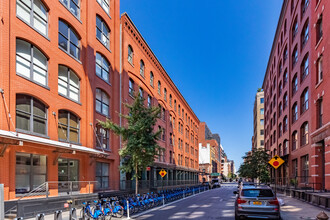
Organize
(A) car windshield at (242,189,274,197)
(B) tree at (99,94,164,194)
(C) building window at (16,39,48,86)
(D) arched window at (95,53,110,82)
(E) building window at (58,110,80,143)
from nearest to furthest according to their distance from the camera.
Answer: (A) car windshield at (242,189,274,197) → (C) building window at (16,39,48,86) → (B) tree at (99,94,164,194) → (E) building window at (58,110,80,143) → (D) arched window at (95,53,110,82)

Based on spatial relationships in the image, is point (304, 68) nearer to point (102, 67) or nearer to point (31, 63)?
point (102, 67)

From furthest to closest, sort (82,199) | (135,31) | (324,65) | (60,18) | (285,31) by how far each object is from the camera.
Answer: (285,31) → (135,31) → (324,65) → (60,18) → (82,199)

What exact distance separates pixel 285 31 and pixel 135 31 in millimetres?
21429

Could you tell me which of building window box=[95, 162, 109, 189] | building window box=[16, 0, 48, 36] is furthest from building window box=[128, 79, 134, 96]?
building window box=[16, 0, 48, 36]

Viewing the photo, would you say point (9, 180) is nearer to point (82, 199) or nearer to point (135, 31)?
point (82, 199)

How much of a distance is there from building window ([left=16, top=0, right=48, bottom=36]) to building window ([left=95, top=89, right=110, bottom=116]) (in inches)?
274

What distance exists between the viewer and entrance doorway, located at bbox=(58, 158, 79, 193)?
1627 centimetres

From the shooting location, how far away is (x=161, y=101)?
3888 centimetres

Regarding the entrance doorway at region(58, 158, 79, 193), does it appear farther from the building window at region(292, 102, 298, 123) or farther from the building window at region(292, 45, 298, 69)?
the building window at region(292, 45, 298, 69)

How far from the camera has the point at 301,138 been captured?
89.3ft


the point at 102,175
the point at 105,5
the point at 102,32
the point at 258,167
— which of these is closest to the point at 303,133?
the point at 258,167

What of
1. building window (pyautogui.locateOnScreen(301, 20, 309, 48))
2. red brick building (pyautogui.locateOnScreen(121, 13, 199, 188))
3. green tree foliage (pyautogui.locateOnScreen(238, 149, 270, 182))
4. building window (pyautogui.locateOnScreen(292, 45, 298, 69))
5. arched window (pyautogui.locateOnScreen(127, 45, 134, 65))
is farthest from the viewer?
green tree foliage (pyautogui.locateOnScreen(238, 149, 270, 182))

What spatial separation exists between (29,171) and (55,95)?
192 inches

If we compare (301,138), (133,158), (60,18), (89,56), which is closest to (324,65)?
(301,138)
